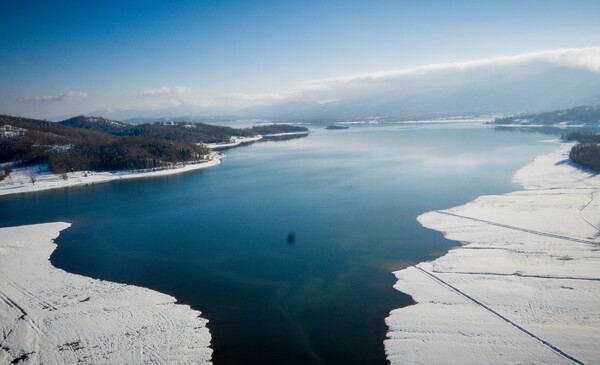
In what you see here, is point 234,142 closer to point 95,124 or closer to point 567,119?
point 95,124

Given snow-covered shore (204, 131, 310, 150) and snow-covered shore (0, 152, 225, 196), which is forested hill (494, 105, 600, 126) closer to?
snow-covered shore (204, 131, 310, 150)

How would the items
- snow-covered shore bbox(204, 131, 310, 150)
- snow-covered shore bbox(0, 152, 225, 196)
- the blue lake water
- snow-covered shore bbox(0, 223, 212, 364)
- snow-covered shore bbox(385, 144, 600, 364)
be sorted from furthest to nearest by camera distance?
snow-covered shore bbox(204, 131, 310, 150)
snow-covered shore bbox(0, 152, 225, 196)
the blue lake water
snow-covered shore bbox(0, 223, 212, 364)
snow-covered shore bbox(385, 144, 600, 364)

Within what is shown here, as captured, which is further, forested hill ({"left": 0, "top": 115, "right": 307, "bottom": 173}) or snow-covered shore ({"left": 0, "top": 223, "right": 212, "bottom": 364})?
forested hill ({"left": 0, "top": 115, "right": 307, "bottom": 173})

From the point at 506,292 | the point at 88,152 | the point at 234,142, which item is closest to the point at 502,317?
the point at 506,292

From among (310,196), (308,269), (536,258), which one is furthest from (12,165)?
(536,258)

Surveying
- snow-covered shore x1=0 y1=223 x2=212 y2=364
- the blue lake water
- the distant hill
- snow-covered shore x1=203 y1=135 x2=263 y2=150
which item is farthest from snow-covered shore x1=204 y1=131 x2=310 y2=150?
snow-covered shore x1=0 y1=223 x2=212 y2=364

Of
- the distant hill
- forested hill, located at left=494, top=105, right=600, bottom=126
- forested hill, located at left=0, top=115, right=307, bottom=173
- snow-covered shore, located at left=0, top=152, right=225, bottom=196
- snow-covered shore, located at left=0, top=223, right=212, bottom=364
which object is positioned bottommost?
snow-covered shore, located at left=0, top=223, right=212, bottom=364

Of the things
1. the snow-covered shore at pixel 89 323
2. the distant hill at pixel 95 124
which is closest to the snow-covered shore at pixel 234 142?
the distant hill at pixel 95 124
